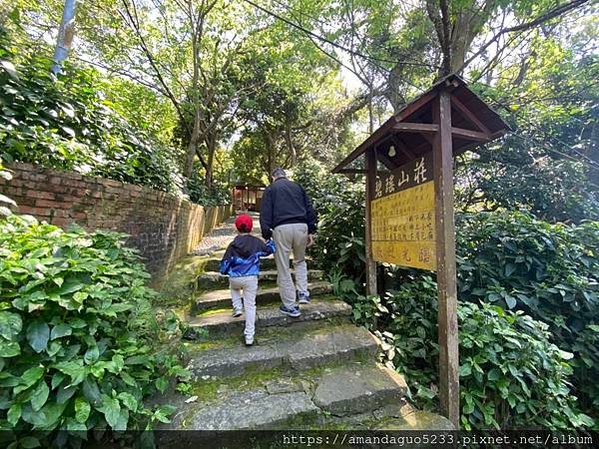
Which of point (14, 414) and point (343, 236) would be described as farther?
point (343, 236)

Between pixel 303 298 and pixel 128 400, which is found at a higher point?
pixel 303 298

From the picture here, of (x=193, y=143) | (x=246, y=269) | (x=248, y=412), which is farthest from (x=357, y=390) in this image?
(x=193, y=143)

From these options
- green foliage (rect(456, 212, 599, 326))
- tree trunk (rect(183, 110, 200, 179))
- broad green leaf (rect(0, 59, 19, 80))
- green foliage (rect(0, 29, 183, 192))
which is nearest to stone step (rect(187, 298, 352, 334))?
green foliage (rect(456, 212, 599, 326))

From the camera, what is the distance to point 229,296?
343 centimetres

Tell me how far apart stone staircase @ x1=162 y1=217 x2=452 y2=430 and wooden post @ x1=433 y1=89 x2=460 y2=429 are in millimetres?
213

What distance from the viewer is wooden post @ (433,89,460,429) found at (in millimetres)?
2189

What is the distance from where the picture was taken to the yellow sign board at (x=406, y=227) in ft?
7.74

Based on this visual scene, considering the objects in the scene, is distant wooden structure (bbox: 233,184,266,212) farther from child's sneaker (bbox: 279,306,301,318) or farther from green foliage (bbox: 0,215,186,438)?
green foliage (bbox: 0,215,186,438)

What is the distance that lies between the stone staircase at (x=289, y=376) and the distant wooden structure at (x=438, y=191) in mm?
599

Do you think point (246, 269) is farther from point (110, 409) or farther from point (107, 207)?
point (107, 207)

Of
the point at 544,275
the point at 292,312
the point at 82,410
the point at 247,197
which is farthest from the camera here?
the point at 247,197

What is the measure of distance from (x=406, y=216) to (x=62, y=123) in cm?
367

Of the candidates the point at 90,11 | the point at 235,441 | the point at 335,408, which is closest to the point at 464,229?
the point at 335,408

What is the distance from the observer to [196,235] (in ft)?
21.6
